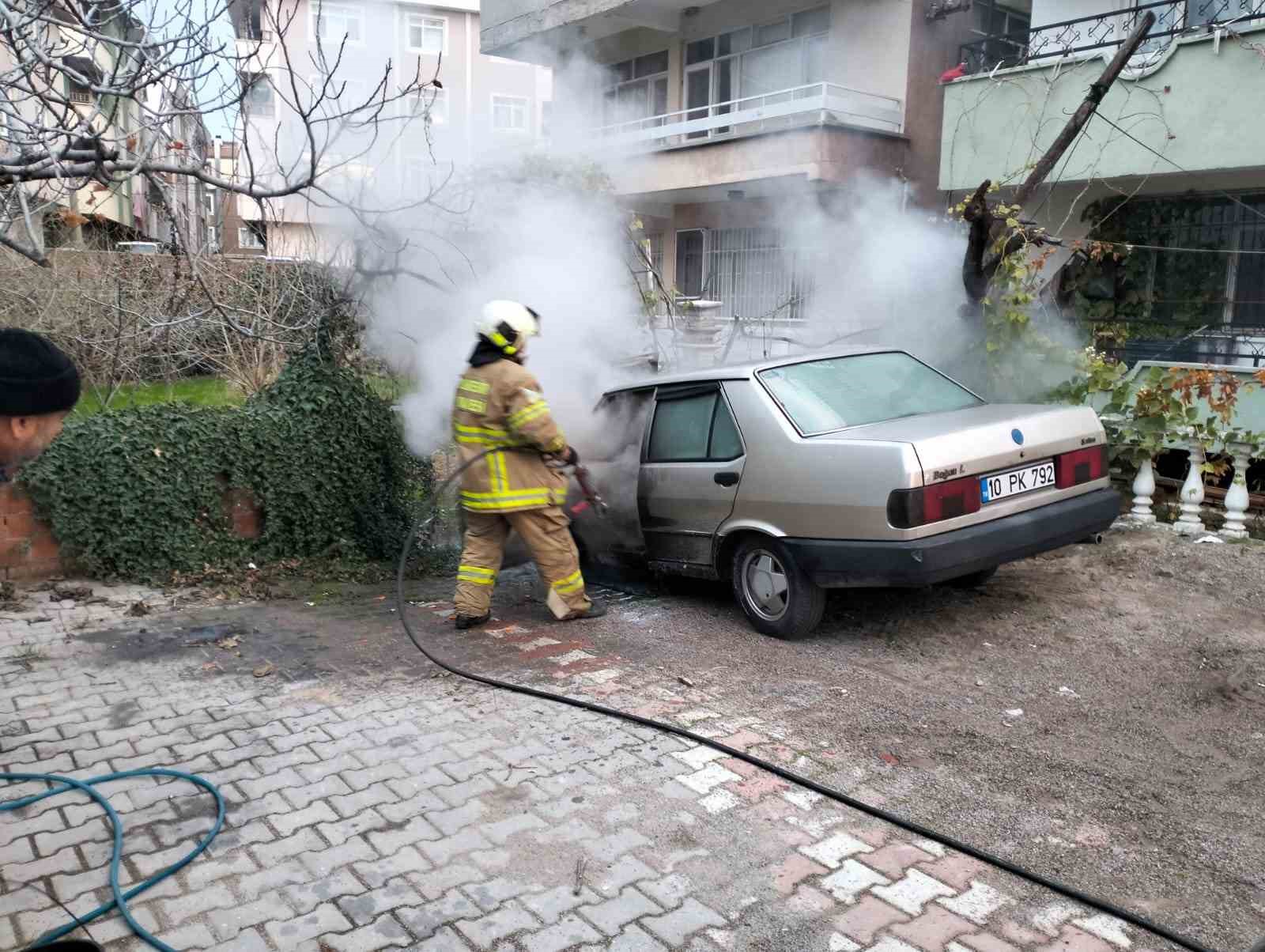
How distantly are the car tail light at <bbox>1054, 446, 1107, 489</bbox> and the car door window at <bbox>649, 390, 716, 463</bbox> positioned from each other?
5.96 feet

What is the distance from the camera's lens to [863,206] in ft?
42.0

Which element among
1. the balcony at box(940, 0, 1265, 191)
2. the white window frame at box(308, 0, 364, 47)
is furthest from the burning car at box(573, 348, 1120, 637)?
the balcony at box(940, 0, 1265, 191)

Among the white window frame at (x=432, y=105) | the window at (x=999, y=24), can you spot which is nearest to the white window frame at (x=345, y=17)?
the white window frame at (x=432, y=105)

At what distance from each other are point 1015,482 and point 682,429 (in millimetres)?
1839

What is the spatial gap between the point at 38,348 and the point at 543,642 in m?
3.38

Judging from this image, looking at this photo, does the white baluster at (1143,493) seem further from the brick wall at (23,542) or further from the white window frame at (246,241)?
the white window frame at (246,241)

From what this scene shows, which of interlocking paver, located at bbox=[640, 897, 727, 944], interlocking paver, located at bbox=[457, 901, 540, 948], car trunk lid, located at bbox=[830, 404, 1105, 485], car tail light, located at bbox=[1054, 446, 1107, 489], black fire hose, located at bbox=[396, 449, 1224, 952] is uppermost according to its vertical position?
car trunk lid, located at bbox=[830, 404, 1105, 485]

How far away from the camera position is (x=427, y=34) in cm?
864

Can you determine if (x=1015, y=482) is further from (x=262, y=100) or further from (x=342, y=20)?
(x=262, y=100)

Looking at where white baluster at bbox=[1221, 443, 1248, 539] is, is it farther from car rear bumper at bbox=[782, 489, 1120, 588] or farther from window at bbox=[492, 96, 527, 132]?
window at bbox=[492, 96, 527, 132]

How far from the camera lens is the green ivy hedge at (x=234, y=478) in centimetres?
617

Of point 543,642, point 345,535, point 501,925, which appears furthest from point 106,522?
point 501,925

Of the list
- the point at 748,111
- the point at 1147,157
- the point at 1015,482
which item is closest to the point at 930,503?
the point at 1015,482

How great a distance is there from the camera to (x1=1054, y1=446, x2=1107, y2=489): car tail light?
16.7ft
